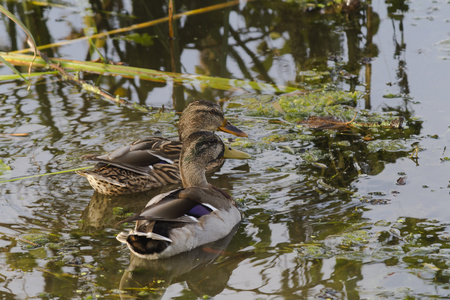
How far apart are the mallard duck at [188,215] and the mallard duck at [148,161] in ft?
2.65

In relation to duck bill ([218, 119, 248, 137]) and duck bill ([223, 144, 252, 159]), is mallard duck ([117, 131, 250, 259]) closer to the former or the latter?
duck bill ([223, 144, 252, 159])

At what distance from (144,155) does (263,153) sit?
1251 mm

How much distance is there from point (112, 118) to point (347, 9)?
4.50 metres

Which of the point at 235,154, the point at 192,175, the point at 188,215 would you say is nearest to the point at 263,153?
the point at 235,154

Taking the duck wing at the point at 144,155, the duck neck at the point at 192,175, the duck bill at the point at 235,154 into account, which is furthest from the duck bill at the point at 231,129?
the duck neck at the point at 192,175

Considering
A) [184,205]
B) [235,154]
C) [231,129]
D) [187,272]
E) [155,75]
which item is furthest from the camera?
[155,75]

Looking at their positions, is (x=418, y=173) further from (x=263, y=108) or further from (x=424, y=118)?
(x=263, y=108)

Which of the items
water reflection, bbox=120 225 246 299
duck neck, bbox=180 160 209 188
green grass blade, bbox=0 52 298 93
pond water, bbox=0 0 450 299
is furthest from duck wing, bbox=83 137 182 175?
green grass blade, bbox=0 52 298 93

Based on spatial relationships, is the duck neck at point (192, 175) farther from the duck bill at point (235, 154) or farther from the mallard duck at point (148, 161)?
the duck bill at point (235, 154)

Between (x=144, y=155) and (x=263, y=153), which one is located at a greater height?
(x=144, y=155)

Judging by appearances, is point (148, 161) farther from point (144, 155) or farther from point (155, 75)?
point (155, 75)

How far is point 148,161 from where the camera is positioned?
6.66 metres

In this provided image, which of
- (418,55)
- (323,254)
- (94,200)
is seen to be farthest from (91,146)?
(418,55)

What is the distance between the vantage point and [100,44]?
10.0 meters
